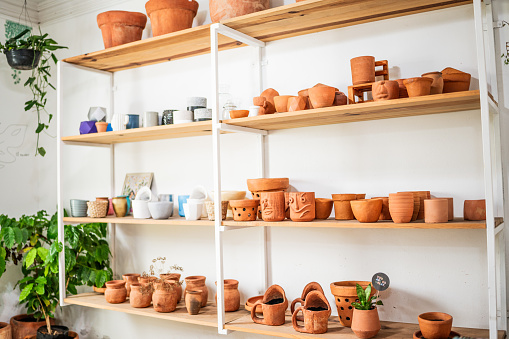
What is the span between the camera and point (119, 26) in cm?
278

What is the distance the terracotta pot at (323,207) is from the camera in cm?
216

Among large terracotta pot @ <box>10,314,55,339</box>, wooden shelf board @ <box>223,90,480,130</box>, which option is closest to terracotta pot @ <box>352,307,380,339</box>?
wooden shelf board @ <box>223,90,480,130</box>

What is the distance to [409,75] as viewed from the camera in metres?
2.21

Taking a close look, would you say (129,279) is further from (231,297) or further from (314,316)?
(314,316)

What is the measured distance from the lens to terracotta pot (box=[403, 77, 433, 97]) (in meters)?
1.86

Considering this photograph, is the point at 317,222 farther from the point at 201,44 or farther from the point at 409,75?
the point at 201,44

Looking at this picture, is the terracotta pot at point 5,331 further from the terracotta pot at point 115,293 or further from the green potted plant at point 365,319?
Result: the green potted plant at point 365,319

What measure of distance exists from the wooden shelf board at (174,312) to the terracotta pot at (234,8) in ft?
4.85

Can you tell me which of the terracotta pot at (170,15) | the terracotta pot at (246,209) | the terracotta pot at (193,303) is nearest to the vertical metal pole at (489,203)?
the terracotta pot at (246,209)

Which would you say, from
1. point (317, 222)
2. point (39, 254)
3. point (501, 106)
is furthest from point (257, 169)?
point (39, 254)

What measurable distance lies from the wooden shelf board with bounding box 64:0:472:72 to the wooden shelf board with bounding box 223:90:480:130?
1.50 feet

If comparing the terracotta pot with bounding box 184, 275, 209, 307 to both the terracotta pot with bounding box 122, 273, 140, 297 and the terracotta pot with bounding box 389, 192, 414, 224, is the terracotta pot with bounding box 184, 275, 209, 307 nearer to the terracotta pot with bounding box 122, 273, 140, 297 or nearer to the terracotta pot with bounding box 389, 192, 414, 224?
the terracotta pot with bounding box 122, 273, 140, 297

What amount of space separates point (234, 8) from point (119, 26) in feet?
2.62

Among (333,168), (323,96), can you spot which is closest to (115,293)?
(333,168)
